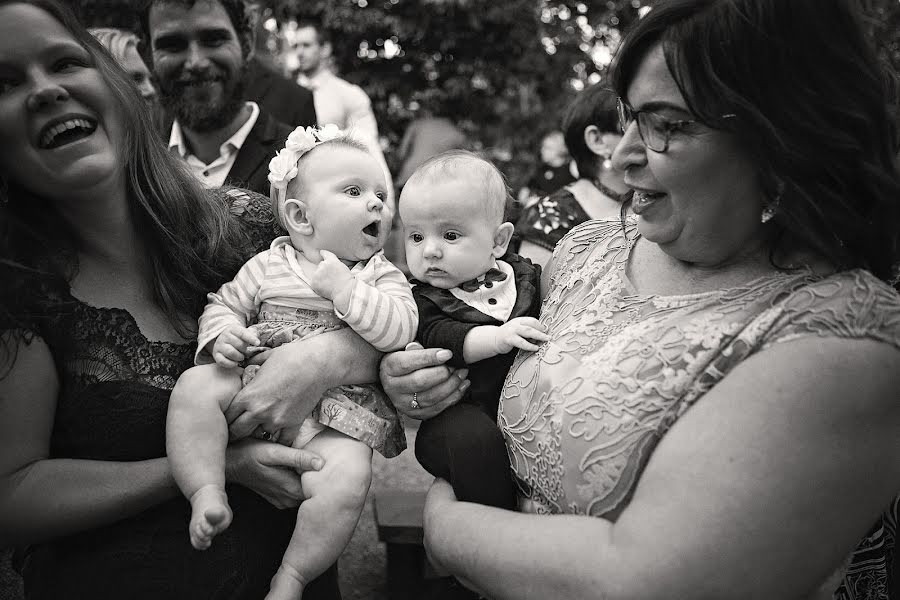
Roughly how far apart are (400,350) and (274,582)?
2.08ft

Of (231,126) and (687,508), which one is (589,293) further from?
(231,126)

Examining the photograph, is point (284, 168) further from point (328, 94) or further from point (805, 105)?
point (328, 94)

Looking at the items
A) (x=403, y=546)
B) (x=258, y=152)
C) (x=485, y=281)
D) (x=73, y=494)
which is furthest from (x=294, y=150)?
(x=258, y=152)

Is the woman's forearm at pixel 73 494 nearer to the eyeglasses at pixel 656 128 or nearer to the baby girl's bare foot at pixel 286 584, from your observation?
the baby girl's bare foot at pixel 286 584

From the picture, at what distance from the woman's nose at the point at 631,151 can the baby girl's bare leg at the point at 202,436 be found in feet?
3.57

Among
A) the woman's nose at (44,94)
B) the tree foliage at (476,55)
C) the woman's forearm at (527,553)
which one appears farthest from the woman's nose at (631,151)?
the tree foliage at (476,55)

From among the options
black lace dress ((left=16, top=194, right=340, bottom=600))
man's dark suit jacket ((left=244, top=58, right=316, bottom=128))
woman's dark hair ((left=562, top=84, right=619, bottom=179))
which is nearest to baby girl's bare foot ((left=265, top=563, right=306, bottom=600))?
black lace dress ((left=16, top=194, right=340, bottom=600))

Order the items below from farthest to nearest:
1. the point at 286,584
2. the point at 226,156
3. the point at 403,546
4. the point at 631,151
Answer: the point at 226,156 < the point at 403,546 < the point at 286,584 < the point at 631,151

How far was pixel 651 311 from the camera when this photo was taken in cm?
176

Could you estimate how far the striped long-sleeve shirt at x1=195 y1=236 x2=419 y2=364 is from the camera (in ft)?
6.61

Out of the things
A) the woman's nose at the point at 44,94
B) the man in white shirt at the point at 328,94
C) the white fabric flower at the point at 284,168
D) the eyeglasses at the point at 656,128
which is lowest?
the man in white shirt at the point at 328,94

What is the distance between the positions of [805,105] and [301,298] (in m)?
1.26

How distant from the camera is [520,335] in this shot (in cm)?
196

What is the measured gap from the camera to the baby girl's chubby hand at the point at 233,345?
1.99 metres
